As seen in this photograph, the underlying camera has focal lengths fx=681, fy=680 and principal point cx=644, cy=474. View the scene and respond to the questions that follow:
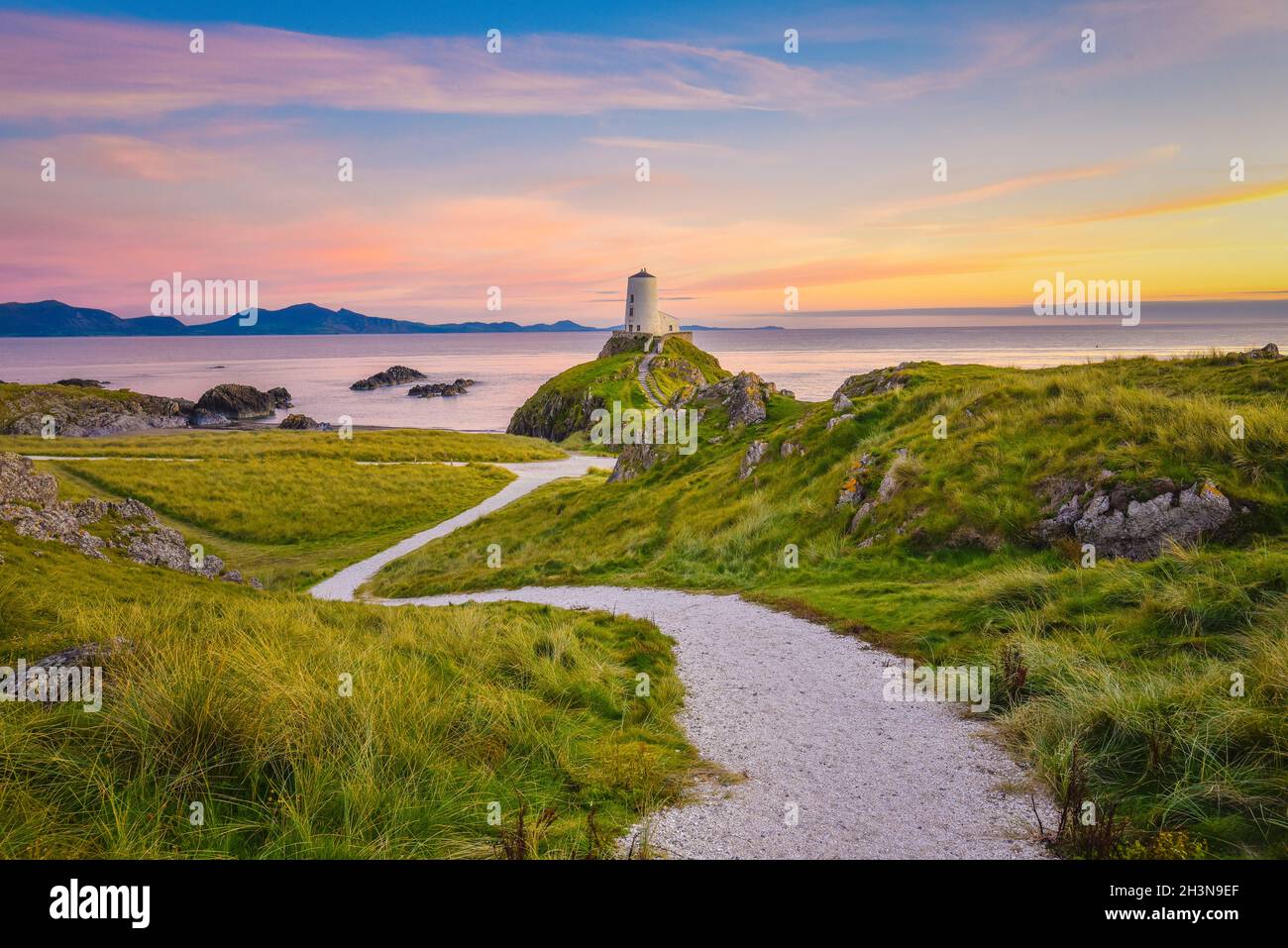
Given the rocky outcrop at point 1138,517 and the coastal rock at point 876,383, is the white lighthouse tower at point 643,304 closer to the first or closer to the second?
the coastal rock at point 876,383

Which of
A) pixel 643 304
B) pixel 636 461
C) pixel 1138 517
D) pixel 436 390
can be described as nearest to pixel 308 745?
pixel 1138 517

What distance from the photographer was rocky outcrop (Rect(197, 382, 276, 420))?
136400 millimetres

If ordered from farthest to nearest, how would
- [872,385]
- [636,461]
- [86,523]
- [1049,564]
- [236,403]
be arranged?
[236,403] → [636,461] → [872,385] → [86,523] → [1049,564]

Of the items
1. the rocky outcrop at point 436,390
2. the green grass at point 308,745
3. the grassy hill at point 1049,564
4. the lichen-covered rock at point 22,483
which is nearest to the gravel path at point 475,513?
the grassy hill at point 1049,564

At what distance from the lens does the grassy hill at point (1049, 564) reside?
6.50 meters

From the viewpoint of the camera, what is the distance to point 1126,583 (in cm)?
1106

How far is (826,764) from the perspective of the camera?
8031 millimetres

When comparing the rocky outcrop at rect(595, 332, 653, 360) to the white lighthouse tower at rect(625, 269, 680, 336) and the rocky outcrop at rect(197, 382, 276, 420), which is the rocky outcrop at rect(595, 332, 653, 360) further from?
the rocky outcrop at rect(197, 382, 276, 420)

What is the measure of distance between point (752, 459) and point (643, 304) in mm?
112704

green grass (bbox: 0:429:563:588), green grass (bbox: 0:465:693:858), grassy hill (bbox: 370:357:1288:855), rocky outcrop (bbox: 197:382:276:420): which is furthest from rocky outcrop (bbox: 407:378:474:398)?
green grass (bbox: 0:465:693:858)

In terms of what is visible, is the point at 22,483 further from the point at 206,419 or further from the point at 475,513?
the point at 206,419

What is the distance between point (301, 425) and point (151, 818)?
126588mm
